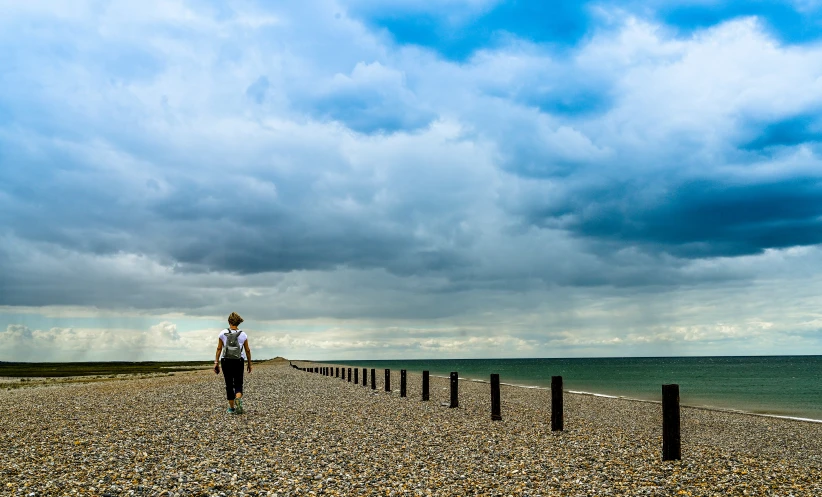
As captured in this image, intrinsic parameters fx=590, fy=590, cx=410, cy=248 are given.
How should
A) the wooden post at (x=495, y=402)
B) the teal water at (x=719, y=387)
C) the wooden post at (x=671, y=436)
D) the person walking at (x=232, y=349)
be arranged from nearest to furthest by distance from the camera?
1. the wooden post at (x=671, y=436)
2. the person walking at (x=232, y=349)
3. the wooden post at (x=495, y=402)
4. the teal water at (x=719, y=387)

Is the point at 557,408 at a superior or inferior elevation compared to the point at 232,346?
inferior

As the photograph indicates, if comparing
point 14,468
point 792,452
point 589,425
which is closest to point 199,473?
point 14,468

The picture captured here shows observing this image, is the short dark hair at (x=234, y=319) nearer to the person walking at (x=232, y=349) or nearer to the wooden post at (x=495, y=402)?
the person walking at (x=232, y=349)

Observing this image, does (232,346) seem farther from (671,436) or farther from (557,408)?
(671,436)

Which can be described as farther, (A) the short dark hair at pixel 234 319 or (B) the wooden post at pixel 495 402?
(B) the wooden post at pixel 495 402

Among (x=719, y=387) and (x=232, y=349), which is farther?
(x=719, y=387)

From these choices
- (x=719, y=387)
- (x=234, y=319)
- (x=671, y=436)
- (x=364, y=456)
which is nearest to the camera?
(x=364, y=456)

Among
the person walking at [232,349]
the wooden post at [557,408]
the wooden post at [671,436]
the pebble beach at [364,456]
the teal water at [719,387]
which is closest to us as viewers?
the pebble beach at [364,456]

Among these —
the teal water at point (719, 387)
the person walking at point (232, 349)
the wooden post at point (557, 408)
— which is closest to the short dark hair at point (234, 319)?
the person walking at point (232, 349)

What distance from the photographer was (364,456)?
1102cm

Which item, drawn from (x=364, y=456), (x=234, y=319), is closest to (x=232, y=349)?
(x=234, y=319)

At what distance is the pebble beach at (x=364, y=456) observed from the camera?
888 centimetres

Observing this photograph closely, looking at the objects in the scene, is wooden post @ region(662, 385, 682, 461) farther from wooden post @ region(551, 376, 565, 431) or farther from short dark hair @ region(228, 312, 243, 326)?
short dark hair @ region(228, 312, 243, 326)

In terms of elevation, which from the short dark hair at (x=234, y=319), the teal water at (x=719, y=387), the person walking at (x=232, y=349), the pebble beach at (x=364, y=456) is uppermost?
the short dark hair at (x=234, y=319)
